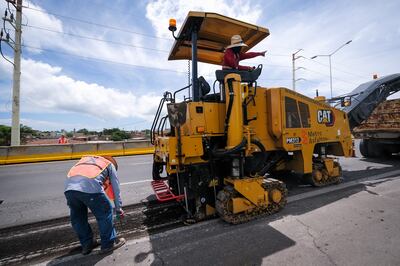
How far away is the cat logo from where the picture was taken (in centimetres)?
531

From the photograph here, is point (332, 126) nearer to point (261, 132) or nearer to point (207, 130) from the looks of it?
point (261, 132)

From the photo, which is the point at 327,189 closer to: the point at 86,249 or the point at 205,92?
the point at 205,92

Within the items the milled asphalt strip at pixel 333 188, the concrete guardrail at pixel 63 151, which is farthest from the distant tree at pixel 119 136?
the milled asphalt strip at pixel 333 188

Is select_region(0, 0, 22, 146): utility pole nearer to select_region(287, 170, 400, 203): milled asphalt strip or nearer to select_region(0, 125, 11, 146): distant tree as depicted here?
select_region(287, 170, 400, 203): milled asphalt strip

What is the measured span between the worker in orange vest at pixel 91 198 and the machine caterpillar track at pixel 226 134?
3.17 ft

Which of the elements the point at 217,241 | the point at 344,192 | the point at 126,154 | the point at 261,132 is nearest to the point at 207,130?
the point at 261,132

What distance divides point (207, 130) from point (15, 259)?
320 cm

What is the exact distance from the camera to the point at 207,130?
374 cm

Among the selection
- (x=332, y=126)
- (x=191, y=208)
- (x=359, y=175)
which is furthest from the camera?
(x=359, y=175)

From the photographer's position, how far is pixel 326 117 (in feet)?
18.0

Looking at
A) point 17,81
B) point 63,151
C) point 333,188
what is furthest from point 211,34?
point 17,81

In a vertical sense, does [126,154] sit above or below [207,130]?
below

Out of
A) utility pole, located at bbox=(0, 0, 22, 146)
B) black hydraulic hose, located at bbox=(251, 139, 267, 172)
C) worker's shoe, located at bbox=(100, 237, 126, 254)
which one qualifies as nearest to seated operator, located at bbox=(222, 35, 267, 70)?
black hydraulic hose, located at bbox=(251, 139, 267, 172)

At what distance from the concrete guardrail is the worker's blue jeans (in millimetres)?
10680
